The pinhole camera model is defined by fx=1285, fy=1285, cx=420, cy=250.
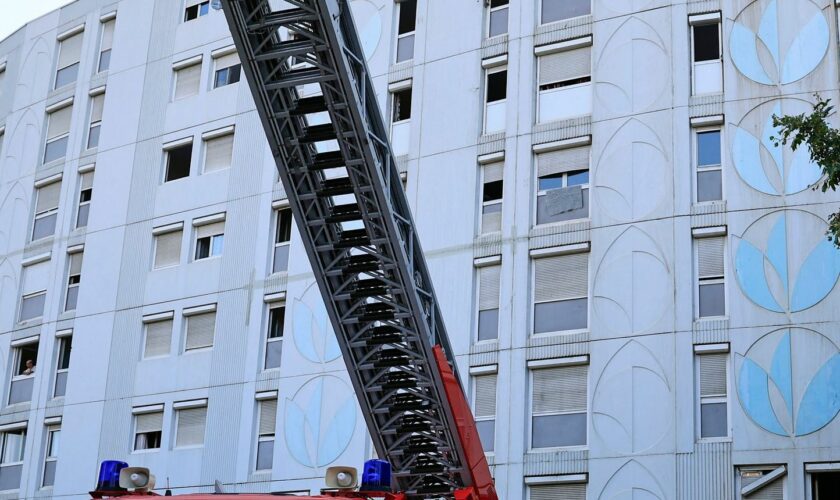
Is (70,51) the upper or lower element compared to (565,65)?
upper

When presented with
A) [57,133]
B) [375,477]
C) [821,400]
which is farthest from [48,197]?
[375,477]

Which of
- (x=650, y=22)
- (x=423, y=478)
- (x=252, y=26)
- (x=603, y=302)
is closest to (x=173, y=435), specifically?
(x=603, y=302)

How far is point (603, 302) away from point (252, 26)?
528 inches

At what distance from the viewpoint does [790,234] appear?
23.8 metres

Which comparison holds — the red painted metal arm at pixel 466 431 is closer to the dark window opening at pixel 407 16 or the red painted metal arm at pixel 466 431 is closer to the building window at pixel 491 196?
the building window at pixel 491 196

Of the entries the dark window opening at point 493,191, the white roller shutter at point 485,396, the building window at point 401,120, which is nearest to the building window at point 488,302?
the white roller shutter at point 485,396

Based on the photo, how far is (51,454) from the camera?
33.2 m

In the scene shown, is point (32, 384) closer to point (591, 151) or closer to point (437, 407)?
point (591, 151)

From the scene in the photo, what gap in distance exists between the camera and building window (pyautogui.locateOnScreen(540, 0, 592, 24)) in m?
27.7

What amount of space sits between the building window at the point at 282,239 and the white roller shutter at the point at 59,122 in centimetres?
945

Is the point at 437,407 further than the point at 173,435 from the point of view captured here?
No

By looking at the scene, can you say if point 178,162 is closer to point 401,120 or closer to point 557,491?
point 401,120

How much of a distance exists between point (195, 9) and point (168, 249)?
22.8 feet

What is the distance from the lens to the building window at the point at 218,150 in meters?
32.3
